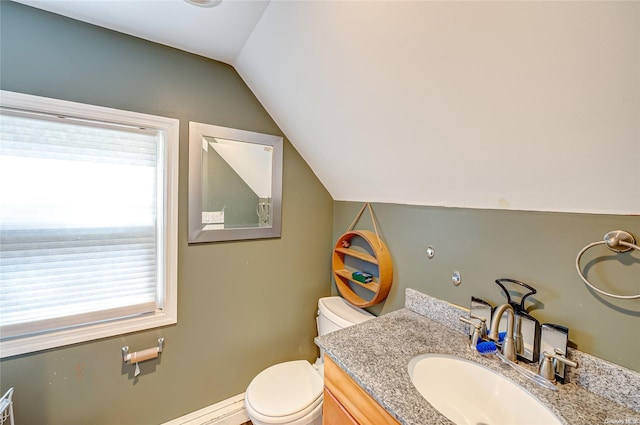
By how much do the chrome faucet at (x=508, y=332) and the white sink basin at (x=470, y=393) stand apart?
0.31 ft

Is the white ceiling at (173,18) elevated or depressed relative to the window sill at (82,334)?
elevated

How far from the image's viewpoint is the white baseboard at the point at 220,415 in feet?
4.85

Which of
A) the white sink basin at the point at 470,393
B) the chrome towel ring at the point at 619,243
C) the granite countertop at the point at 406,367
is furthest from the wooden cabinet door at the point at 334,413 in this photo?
the chrome towel ring at the point at 619,243

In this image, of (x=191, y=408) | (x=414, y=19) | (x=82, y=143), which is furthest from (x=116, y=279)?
(x=414, y=19)

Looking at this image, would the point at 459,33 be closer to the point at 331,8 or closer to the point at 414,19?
the point at 414,19

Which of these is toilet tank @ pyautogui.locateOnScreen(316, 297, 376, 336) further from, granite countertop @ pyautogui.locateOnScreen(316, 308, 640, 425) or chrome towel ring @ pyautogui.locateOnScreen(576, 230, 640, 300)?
chrome towel ring @ pyautogui.locateOnScreen(576, 230, 640, 300)

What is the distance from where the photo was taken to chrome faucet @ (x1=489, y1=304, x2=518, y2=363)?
91cm

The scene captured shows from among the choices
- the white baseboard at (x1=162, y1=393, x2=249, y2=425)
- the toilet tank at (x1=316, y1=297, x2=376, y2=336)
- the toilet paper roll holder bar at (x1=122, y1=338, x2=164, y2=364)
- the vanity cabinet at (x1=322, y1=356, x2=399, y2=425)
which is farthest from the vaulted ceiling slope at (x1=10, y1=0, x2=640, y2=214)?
the white baseboard at (x1=162, y1=393, x2=249, y2=425)

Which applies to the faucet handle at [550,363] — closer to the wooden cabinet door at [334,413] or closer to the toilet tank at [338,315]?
the wooden cabinet door at [334,413]

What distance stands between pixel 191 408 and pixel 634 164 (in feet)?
7.15

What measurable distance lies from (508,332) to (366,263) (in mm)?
826

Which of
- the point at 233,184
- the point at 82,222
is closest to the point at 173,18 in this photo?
the point at 233,184

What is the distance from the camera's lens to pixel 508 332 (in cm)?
94

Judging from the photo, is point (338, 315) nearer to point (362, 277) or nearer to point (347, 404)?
point (362, 277)
